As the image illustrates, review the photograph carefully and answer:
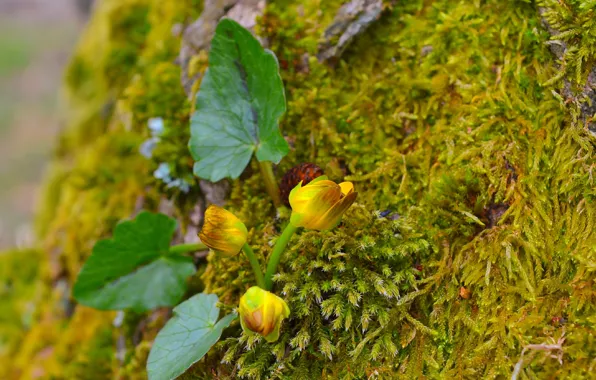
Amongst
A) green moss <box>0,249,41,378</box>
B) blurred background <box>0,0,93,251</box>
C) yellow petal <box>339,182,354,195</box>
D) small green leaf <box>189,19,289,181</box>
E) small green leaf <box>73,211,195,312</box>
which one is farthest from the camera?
blurred background <box>0,0,93,251</box>

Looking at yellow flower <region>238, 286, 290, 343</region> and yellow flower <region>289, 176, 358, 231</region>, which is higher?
yellow flower <region>289, 176, 358, 231</region>

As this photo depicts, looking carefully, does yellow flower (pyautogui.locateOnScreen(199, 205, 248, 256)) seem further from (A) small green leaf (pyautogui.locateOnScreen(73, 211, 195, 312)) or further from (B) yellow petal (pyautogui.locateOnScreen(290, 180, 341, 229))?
(A) small green leaf (pyautogui.locateOnScreen(73, 211, 195, 312))

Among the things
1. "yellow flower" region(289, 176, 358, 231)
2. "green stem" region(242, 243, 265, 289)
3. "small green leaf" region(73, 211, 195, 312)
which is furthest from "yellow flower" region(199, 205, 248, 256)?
"small green leaf" region(73, 211, 195, 312)

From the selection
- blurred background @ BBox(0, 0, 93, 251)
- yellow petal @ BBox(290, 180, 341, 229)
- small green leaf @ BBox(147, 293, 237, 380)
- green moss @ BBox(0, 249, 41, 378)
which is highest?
yellow petal @ BBox(290, 180, 341, 229)

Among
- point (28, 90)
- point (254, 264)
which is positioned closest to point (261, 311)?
point (254, 264)

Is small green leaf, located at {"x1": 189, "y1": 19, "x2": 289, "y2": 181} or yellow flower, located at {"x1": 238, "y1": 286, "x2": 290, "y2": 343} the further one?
small green leaf, located at {"x1": 189, "y1": 19, "x2": 289, "y2": 181}

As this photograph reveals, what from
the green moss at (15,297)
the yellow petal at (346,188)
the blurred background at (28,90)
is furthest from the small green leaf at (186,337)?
the blurred background at (28,90)
